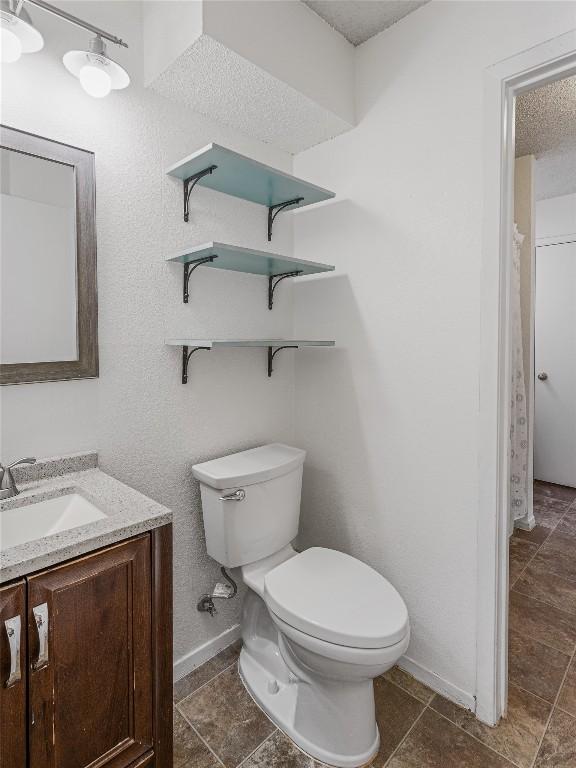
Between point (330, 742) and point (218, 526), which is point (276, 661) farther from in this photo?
point (218, 526)

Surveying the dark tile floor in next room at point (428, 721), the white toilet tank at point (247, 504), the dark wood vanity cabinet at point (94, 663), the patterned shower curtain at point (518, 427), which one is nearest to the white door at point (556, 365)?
the patterned shower curtain at point (518, 427)

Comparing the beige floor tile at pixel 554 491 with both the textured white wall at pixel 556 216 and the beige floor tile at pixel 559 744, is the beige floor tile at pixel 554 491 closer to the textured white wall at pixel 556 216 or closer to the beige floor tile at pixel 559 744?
the textured white wall at pixel 556 216

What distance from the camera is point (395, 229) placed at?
1.67 m

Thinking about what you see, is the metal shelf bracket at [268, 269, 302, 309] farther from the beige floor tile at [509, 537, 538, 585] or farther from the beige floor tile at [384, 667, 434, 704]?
the beige floor tile at [509, 537, 538, 585]

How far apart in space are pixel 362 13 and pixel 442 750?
2.54 meters

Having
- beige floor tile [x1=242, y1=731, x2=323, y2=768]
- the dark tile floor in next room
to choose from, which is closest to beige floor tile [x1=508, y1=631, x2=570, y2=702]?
the dark tile floor in next room

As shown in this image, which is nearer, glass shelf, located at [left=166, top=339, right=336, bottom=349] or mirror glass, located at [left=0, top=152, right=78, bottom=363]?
mirror glass, located at [left=0, top=152, right=78, bottom=363]

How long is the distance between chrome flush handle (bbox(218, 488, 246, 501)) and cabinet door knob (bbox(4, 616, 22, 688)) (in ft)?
2.44

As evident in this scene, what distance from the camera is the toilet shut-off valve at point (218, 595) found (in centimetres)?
166

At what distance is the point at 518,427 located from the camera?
120 inches

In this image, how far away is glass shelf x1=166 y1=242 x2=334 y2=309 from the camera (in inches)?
56.8

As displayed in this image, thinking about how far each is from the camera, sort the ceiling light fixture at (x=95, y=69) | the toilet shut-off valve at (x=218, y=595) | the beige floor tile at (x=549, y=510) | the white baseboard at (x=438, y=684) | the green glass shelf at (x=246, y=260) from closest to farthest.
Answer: the ceiling light fixture at (x=95, y=69)
the green glass shelf at (x=246, y=260)
the white baseboard at (x=438, y=684)
the toilet shut-off valve at (x=218, y=595)
the beige floor tile at (x=549, y=510)

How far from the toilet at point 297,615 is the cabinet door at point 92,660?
0.47 m

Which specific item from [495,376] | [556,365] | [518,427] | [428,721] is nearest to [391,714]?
[428,721]
